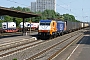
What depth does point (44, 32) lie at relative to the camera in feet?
124

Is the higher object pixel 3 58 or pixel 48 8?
pixel 48 8

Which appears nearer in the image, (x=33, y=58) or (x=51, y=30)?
(x=33, y=58)

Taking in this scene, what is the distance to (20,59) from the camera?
17.1 m

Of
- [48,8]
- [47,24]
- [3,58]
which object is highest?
[48,8]

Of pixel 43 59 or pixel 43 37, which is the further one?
pixel 43 37

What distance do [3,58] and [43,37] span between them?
836 inches

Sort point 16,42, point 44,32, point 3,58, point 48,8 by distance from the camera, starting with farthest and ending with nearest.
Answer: point 48,8 < point 44,32 < point 16,42 < point 3,58

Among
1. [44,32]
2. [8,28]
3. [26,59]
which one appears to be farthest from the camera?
[8,28]

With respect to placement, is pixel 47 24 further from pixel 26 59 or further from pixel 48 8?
pixel 48 8

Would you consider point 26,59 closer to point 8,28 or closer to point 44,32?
point 44,32

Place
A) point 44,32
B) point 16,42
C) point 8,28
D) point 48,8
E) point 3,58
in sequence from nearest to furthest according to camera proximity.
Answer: point 3,58 < point 16,42 < point 44,32 < point 8,28 < point 48,8

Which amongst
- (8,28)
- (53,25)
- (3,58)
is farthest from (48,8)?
(3,58)

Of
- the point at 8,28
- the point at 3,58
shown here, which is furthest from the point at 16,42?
the point at 8,28

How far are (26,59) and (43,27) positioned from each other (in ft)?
70.8
